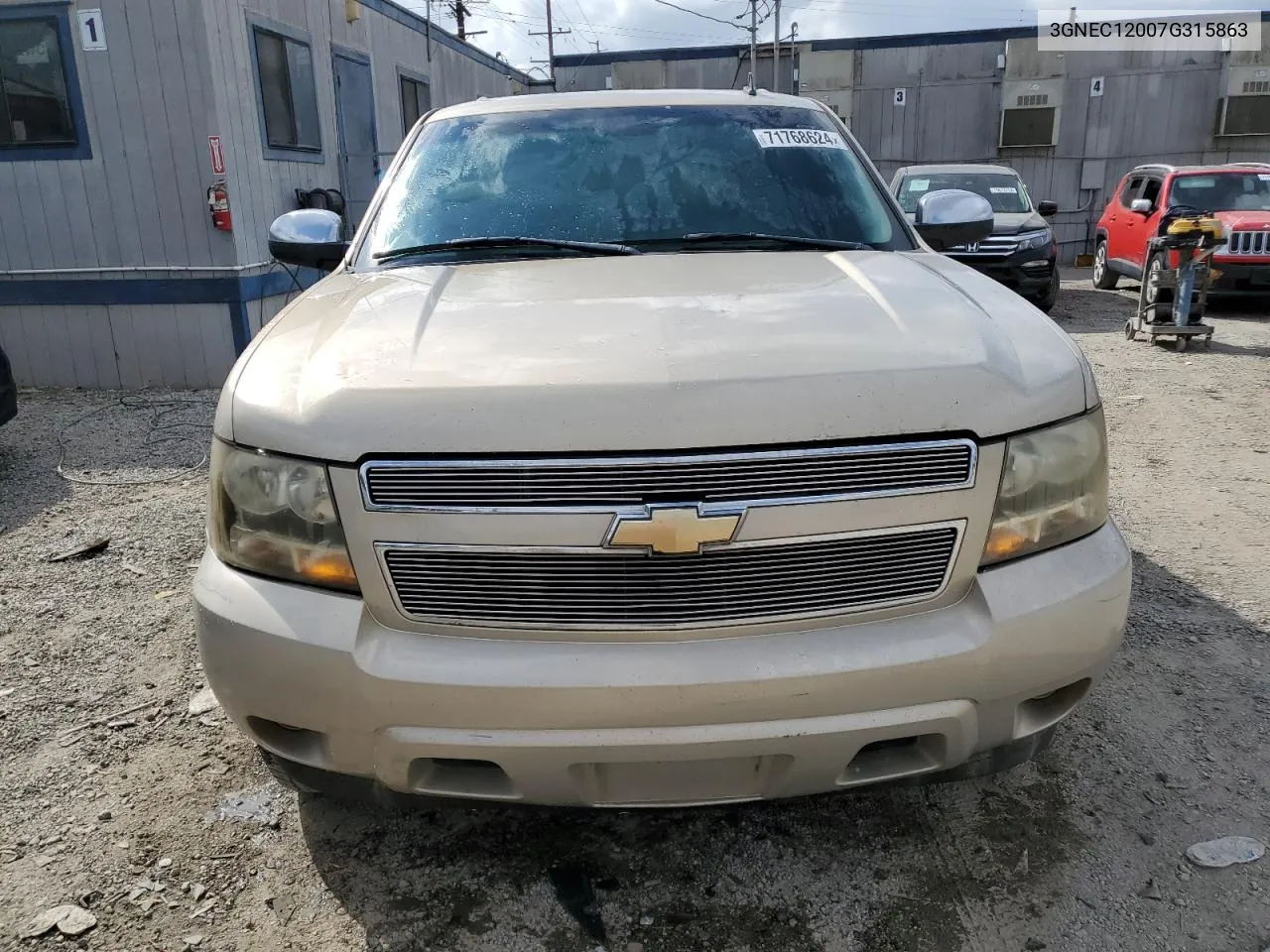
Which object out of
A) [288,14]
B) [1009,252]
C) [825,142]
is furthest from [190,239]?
[1009,252]

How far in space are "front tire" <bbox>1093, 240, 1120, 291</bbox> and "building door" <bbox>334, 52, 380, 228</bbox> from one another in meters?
9.93

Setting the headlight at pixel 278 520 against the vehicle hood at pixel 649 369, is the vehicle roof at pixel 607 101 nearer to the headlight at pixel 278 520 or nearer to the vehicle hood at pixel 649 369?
the vehicle hood at pixel 649 369

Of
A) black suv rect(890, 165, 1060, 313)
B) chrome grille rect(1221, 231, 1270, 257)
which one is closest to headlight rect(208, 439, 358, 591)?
black suv rect(890, 165, 1060, 313)

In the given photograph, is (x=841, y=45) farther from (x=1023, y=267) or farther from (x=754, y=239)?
(x=754, y=239)

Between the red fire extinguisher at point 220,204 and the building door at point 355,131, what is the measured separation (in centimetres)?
209

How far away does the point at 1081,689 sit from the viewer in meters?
2.07

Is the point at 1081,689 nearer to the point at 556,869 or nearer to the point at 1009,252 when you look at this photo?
the point at 556,869

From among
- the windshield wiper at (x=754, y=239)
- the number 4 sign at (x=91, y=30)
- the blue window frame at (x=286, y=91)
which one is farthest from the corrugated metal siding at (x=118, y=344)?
the windshield wiper at (x=754, y=239)

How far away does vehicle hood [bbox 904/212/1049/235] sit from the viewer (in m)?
11.0

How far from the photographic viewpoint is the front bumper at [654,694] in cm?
179

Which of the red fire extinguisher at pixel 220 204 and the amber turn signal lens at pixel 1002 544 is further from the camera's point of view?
the red fire extinguisher at pixel 220 204

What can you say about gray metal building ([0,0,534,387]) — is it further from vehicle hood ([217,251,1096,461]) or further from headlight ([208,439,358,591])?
headlight ([208,439,358,591])

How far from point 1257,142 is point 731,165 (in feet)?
74.2

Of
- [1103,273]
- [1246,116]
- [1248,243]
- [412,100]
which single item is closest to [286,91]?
[412,100]
